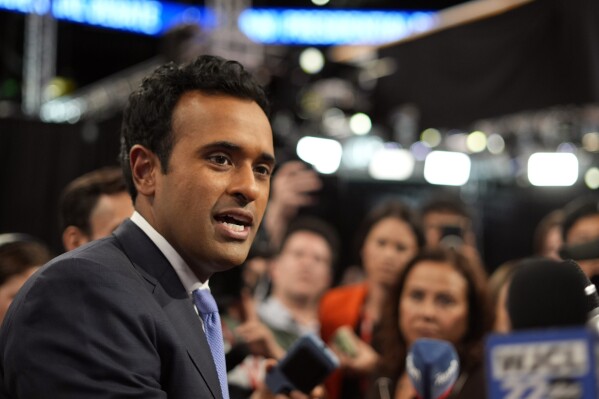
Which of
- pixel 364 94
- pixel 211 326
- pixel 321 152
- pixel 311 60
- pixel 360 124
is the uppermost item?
pixel 311 60

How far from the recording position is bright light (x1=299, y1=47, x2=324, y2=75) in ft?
24.8

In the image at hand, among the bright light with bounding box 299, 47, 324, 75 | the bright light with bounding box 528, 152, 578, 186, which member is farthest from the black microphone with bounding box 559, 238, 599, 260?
the bright light with bounding box 528, 152, 578, 186

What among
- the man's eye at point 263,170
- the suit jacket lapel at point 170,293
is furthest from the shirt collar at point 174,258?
the man's eye at point 263,170

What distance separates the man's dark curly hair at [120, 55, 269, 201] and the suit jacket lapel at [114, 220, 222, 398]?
6.6 inches

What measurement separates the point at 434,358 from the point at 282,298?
2201 mm

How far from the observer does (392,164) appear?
1106cm

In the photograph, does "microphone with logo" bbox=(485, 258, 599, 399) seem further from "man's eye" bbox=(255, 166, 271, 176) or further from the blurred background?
the blurred background

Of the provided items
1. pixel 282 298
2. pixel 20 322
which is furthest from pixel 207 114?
pixel 282 298

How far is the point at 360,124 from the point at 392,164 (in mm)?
1803

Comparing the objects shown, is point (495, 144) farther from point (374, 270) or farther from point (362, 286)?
point (374, 270)

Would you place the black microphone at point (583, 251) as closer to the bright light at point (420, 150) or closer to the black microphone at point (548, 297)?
the black microphone at point (548, 297)

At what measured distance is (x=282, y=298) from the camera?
4598mm

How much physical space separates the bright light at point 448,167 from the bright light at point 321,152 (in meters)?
1.38

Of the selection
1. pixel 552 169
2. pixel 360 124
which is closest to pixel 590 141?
pixel 552 169
